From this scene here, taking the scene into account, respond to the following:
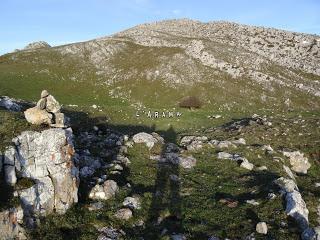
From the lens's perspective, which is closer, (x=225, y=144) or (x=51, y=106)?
(x=51, y=106)

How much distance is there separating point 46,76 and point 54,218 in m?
70.8

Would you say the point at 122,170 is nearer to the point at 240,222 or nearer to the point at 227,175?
the point at 227,175

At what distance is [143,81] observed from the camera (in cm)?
8631

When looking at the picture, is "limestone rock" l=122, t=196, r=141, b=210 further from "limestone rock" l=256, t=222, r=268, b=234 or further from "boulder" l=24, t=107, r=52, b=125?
"limestone rock" l=256, t=222, r=268, b=234

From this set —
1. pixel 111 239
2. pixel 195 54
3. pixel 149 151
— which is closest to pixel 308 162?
pixel 149 151

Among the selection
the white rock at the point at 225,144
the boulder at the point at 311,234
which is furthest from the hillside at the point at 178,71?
the boulder at the point at 311,234

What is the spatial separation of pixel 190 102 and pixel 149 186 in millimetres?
47683

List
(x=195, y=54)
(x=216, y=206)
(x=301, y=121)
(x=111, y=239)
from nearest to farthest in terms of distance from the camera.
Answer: (x=111, y=239), (x=216, y=206), (x=301, y=121), (x=195, y=54)

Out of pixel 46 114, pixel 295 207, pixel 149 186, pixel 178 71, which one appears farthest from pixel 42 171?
pixel 178 71

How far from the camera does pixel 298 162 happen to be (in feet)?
117

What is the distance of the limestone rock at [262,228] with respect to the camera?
21.5m

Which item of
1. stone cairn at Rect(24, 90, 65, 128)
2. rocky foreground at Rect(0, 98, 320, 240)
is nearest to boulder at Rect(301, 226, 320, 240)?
rocky foreground at Rect(0, 98, 320, 240)

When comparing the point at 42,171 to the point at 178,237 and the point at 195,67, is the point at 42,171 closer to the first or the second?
the point at 178,237

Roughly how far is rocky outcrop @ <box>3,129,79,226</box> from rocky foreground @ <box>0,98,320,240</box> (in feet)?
0.16
